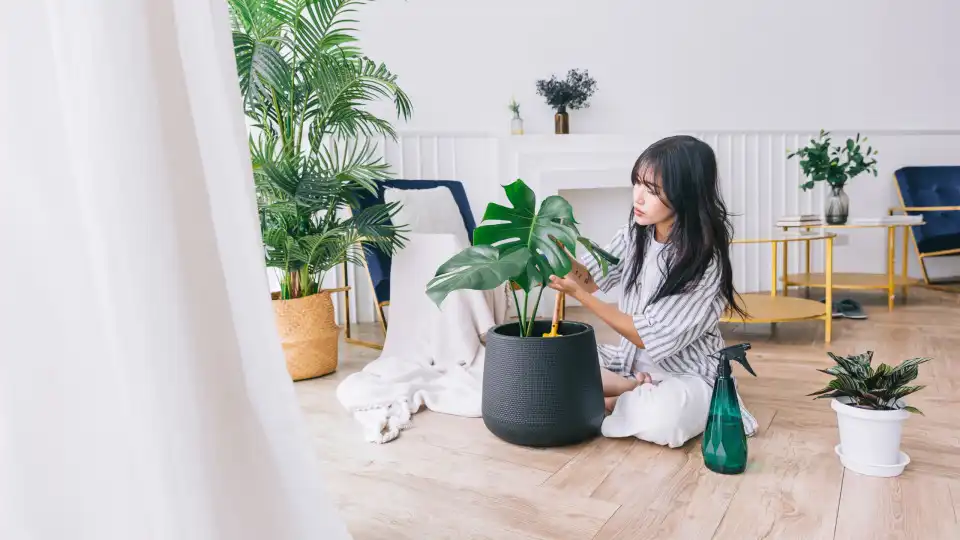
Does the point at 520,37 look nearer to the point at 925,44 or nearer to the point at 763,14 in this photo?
the point at 763,14

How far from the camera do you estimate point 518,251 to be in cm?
170

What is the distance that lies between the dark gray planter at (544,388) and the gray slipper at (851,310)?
2472 mm

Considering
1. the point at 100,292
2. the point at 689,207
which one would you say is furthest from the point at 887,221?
the point at 100,292

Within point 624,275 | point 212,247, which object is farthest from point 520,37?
point 212,247

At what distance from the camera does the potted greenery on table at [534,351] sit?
169 cm

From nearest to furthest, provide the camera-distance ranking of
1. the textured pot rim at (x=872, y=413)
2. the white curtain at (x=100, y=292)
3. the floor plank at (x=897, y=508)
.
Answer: the white curtain at (x=100, y=292), the floor plank at (x=897, y=508), the textured pot rim at (x=872, y=413)

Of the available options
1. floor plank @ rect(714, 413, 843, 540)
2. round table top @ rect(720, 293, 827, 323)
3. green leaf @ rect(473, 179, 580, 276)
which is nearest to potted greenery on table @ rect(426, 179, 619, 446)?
green leaf @ rect(473, 179, 580, 276)

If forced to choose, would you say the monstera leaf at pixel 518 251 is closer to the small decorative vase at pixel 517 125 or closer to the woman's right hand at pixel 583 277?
the woman's right hand at pixel 583 277

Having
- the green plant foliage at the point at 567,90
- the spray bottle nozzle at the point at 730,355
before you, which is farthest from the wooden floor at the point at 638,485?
the green plant foliage at the point at 567,90

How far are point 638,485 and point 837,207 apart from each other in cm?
279

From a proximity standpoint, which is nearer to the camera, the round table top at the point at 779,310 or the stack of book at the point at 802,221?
the round table top at the point at 779,310

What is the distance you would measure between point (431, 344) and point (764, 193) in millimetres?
3103

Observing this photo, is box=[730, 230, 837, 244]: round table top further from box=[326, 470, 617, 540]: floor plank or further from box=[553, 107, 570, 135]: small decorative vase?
box=[326, 470, 617, 540]: floor plank

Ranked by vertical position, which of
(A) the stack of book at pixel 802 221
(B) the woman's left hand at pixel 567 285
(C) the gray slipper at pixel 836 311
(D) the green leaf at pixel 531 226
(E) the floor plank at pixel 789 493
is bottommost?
(C) the gray slipper at pixel 836 311
